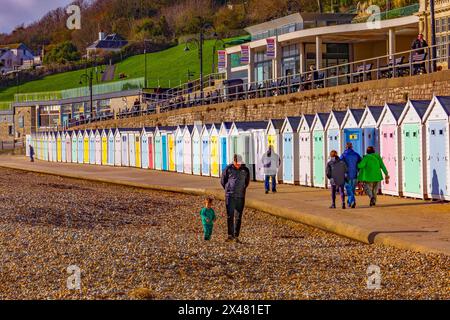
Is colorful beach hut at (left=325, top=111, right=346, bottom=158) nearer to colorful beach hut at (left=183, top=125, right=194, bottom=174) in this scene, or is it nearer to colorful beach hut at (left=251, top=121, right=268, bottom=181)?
colorful beach hut at (left=251, top=121, right=268, bottom=181)

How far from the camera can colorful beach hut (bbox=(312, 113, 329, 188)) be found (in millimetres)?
28406

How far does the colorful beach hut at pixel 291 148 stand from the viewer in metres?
30.4

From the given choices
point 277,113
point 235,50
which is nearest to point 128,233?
point 277,113

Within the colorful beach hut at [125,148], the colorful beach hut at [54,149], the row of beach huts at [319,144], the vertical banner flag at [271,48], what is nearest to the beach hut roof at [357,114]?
the row of beach huts at [319,144]

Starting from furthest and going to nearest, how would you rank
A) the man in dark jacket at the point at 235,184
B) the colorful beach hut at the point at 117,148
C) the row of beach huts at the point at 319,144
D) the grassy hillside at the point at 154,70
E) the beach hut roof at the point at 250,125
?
the grassy hillside at the point at 154,70
the colorful beach hut at the point at 117,148
the beach hut roof at the point at 250,125
the row of beach huts at the point at 319,144
the man in dark jacket at the point at 235,184

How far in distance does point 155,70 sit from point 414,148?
12795 cm

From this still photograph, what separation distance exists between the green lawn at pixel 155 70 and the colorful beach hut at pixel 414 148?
103 meters

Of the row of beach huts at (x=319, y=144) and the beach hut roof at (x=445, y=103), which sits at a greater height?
the beach hut roof at (x=445, y=103)

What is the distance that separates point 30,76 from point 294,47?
12138cm

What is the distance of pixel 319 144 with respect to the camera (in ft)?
94.1

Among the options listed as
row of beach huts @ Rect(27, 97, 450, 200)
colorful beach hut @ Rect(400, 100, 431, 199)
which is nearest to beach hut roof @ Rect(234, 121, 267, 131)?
row of beach huts @ Rect(27, 97, 450, 200)

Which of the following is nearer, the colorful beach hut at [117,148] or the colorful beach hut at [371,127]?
the colorful beach hut at [371,127]

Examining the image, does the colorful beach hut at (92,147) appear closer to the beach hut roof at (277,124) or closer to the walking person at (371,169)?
the beach hut roof at (277,124)

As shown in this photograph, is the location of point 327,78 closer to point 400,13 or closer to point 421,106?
point 421,106
